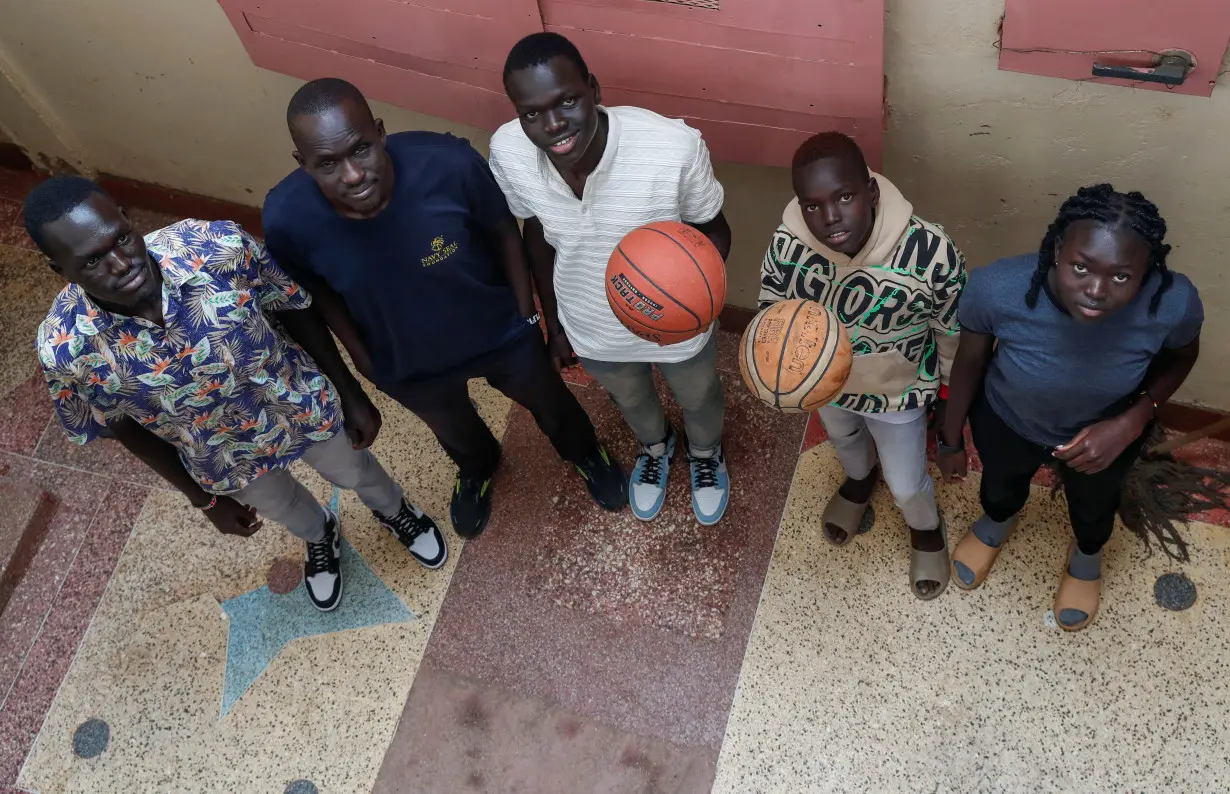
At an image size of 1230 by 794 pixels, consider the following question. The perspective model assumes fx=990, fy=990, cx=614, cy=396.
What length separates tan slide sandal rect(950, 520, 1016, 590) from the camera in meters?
3.15

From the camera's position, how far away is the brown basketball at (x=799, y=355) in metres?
2.25

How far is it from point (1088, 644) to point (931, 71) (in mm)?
1804

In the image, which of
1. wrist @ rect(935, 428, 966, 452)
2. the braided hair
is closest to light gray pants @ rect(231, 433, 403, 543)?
wrist @ rect(935, 428, 966, 452)

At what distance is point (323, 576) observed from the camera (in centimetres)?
346

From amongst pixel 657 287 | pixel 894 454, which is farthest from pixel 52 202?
pixel 894 454

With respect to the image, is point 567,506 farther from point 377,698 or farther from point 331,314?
point 331,314

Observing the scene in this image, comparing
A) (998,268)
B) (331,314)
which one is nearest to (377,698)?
(331,314)

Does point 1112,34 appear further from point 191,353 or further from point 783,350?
point 191,353

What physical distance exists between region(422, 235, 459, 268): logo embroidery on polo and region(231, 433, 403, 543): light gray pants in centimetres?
76

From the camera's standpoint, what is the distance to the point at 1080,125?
2.46 m

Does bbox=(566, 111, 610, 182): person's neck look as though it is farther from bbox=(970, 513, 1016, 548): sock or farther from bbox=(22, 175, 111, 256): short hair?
bbox=(970, 513, 1016, 548): sock

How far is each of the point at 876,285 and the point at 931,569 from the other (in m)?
1.23

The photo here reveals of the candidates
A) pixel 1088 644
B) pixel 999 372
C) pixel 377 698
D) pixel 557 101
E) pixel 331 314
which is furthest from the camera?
pixel 377 698

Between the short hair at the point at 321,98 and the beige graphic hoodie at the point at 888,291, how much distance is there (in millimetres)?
1040
